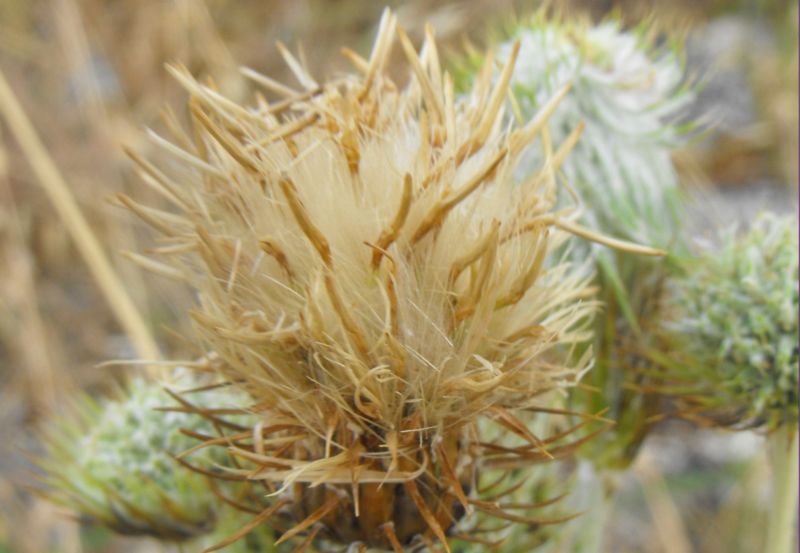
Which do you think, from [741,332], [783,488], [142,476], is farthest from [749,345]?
[142,476]

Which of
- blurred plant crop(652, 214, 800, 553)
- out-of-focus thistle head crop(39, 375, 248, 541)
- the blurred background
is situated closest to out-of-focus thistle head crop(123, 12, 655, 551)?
out-of-focus thistle head crop(39, 375, 248, 541)

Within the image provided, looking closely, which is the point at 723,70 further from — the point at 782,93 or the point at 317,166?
the point at 317,166

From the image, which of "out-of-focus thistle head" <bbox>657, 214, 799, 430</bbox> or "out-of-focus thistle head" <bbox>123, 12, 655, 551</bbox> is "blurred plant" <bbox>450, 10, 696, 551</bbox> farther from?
"out-of-focus thistle head" <bbox>123, 12, 655, 551</bbox>

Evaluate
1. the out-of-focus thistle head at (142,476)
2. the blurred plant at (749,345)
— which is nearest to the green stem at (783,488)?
the blurred plant at (749,345)

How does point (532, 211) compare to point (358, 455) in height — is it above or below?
above

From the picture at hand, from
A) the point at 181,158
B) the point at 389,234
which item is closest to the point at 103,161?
the point at 181,158
